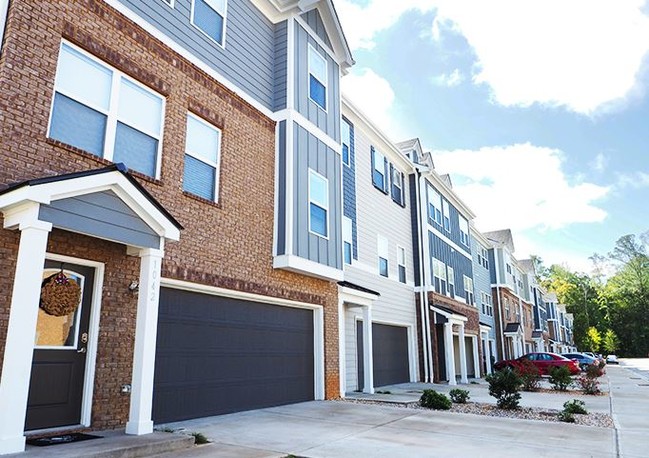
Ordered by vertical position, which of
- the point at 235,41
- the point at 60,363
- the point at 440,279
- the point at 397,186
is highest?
the point at 397,186

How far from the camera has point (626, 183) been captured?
62.6 m

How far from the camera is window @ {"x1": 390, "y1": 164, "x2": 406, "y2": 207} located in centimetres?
2005

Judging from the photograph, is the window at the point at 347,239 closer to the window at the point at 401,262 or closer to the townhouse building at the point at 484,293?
the window at the point at 401,262

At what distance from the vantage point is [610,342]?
69.2 metres

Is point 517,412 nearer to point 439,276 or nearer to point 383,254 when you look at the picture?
point 383,254

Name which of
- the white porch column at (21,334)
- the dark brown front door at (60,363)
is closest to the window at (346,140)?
the dark brown front door at (60,363)

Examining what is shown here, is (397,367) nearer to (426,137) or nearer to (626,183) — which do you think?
(426,137)

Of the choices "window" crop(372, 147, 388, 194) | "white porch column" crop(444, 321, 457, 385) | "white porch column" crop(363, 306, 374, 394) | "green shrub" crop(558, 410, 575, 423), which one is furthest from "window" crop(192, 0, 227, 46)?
"white porch column" crop(444, 321, 457, 385)

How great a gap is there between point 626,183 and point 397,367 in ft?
190

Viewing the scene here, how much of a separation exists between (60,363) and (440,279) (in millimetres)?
18469

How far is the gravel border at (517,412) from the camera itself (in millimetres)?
10055

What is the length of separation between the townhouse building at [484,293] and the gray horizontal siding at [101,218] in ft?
81.2

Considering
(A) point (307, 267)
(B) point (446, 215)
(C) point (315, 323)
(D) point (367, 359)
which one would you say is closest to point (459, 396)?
(D) point (367, 359)

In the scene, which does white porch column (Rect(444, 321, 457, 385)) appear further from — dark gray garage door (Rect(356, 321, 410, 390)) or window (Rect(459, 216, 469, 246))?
window (Rect(459, 216, 469, 246))
